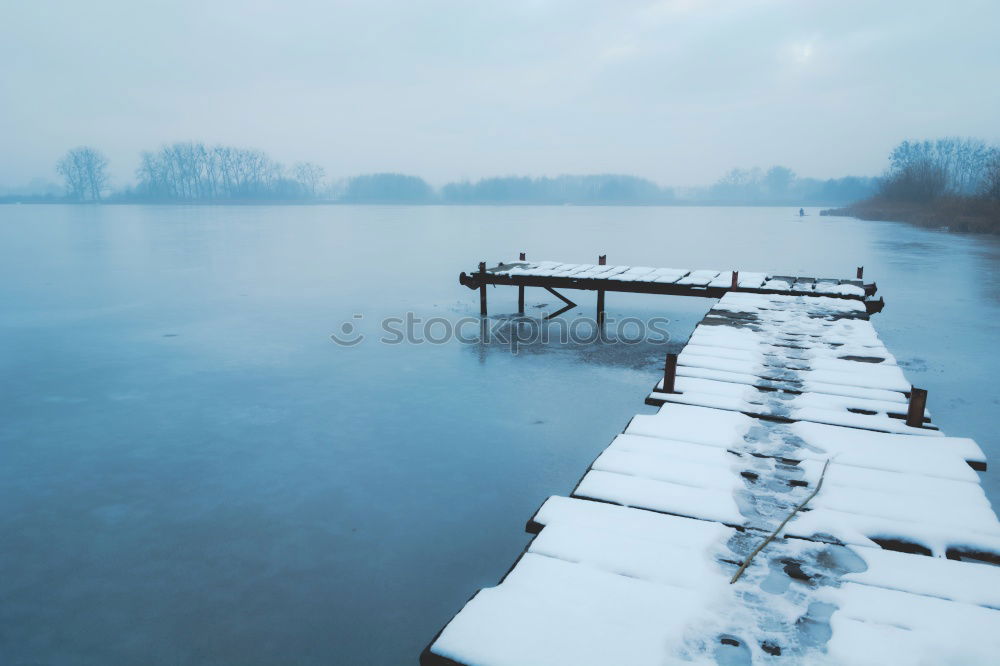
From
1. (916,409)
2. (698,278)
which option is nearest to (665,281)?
(698,278)

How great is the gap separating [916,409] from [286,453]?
6.07 meters

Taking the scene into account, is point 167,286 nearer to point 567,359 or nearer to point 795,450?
point 567,359

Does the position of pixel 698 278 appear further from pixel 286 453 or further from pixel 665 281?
pixel 286 453

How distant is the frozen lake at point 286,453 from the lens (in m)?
4.41

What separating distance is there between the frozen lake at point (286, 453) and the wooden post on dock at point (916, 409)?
2150 millimetres

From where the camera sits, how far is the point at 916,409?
15.0ft

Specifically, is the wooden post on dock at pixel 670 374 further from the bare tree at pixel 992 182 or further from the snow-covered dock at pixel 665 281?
the bare tree at pixel 992 182

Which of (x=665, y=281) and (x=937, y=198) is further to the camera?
(x=937, y=198)

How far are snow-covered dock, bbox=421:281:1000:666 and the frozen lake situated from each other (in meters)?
1.85

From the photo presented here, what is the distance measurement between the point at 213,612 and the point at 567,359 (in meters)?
7.82

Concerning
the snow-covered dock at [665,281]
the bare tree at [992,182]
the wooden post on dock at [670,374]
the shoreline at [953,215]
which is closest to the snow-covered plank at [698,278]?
the snow-covered dock at [665,281]

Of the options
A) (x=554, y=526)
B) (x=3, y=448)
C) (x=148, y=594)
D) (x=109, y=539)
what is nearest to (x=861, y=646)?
(x=554, y=526)

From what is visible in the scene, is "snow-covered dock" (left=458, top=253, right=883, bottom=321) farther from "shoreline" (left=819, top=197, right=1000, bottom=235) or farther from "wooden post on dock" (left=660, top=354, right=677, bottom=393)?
"shoreline" (left=819, top=197, right=1000, bottom=235)

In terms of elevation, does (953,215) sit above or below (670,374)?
above
